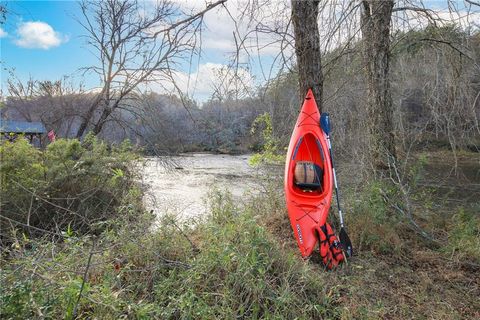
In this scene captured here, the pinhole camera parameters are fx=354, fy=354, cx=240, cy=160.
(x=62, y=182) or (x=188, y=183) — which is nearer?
(x=62, y=182)


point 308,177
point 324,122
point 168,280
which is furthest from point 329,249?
point 168,280

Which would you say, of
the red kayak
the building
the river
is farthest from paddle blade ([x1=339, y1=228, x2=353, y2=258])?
the building

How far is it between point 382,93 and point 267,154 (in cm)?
197

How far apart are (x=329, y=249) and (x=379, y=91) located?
2944mm

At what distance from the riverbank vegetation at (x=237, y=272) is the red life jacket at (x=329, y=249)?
4.6 inches

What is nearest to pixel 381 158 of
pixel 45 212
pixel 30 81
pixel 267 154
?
pixel 267 154

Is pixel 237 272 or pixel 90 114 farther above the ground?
pixel 90 114

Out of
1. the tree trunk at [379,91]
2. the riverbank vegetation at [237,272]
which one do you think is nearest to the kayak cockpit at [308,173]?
the riverbank vegetation at [237,272]

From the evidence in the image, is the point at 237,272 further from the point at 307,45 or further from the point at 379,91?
the point at 379,91

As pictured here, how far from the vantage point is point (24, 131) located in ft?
22.8

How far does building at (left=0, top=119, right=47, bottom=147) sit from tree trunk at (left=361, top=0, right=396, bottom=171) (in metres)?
5.65

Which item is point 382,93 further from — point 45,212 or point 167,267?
point 45,212

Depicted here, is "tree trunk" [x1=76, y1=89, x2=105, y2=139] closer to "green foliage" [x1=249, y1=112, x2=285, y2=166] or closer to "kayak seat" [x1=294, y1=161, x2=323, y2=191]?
"green foliage" [x1=249, y1=112, x2=285, y2=166]

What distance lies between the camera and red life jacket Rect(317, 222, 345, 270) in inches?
136
